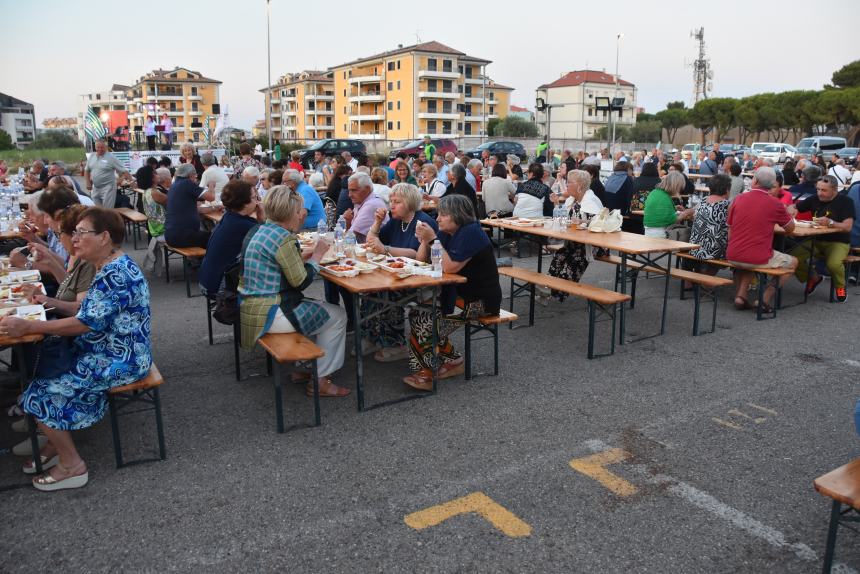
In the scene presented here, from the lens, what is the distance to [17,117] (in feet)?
342

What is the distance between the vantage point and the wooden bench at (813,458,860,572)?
7.90ft

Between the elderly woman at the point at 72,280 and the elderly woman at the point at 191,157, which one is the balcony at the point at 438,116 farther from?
A: the elderly woman at the point at 72,280

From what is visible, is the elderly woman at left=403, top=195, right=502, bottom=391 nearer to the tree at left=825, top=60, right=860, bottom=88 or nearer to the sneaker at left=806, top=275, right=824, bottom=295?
the sneaker at left=806, top=275, right=824, bottom=295

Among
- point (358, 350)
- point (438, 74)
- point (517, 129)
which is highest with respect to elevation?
point (438, 74)

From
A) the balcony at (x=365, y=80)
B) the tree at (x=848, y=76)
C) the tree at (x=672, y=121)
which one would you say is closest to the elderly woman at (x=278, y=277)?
the tree at (x=848, y=76)

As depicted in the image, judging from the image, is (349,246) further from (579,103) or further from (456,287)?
(579,103)

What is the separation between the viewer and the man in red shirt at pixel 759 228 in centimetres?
684

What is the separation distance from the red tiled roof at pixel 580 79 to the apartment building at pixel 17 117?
76816 mm

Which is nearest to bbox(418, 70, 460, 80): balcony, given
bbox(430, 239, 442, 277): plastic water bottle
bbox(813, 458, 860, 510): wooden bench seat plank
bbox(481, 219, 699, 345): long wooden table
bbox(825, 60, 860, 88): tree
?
bbox(825, 60, 860, 88): tree

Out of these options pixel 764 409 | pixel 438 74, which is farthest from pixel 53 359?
pixel 438 74

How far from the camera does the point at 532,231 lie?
7172mm

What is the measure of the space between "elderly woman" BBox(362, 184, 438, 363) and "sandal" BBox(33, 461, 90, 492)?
8.34 feet

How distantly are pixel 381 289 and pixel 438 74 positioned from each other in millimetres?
68174

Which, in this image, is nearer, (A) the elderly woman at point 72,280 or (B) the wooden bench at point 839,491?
(B) the wooden bench at point 839,491
